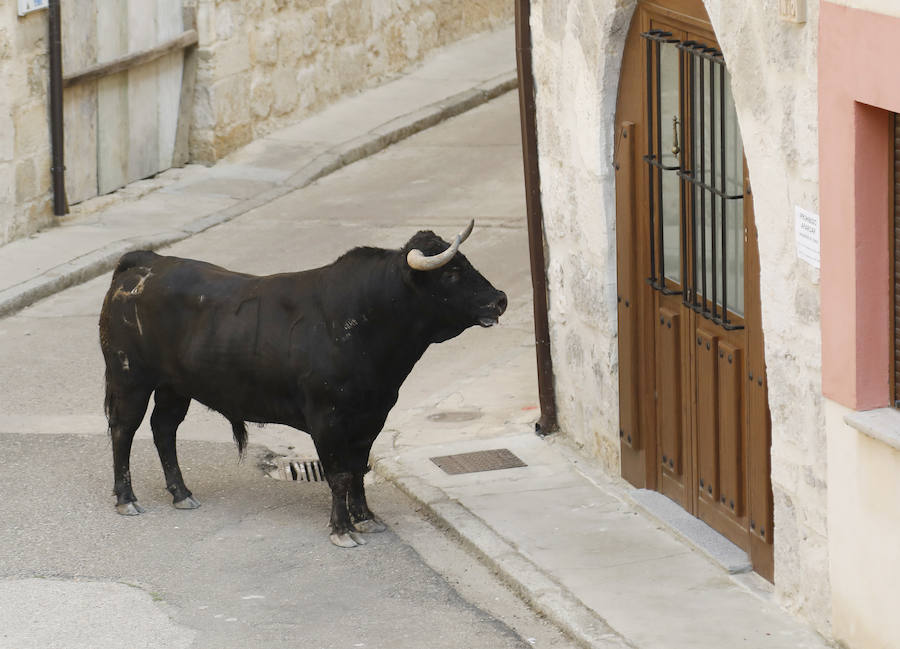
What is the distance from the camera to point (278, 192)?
16.0 m

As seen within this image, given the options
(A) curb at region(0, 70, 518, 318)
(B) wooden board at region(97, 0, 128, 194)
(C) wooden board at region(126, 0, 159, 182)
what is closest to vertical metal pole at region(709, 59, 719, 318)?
(A) curb at region(0, 70, 518, 318)

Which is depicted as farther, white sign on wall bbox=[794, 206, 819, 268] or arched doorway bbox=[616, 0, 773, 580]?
arched doorway bbox=[616, 0, 773, 580]

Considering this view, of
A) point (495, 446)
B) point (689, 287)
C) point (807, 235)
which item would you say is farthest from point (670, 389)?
point (807, 235)

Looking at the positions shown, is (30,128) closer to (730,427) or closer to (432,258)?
(432,258)

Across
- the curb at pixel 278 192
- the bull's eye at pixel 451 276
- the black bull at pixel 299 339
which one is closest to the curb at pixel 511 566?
the black bull at pixel 299 339

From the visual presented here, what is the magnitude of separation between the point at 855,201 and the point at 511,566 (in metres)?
2.59

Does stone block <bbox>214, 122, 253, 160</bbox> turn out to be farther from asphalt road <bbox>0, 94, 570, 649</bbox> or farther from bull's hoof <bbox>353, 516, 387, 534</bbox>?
bull's hoof <bbox>353, 516, 387, 534</bbox>

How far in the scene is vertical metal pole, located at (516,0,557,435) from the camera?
390 inches

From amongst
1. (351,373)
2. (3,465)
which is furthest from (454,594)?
(3,465)

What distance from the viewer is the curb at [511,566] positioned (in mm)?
7547

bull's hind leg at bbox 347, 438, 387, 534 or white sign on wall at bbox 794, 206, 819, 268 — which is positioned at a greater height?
white sign on wall at bbox 794, 206, 819, 268

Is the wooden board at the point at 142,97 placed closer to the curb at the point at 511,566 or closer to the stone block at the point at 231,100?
the stone block at the point at 231,100

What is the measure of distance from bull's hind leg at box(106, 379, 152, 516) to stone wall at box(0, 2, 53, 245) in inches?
205

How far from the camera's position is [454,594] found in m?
8.16
